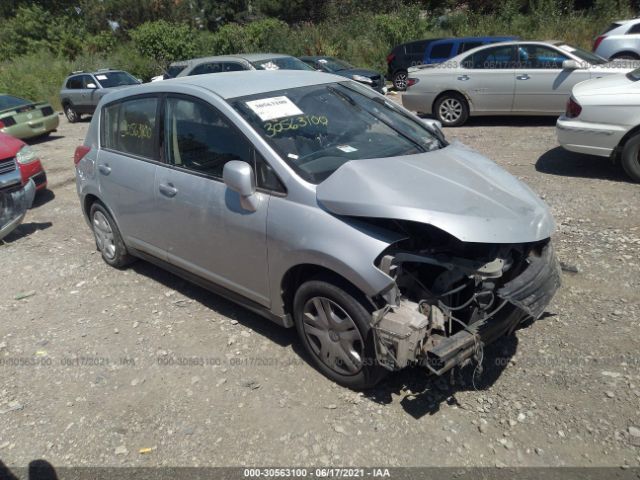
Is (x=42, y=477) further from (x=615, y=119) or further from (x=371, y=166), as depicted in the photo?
(x=615, y=119)

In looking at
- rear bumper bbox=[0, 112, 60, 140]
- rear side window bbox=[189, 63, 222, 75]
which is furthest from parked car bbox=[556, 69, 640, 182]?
rear bumper bbox=[0, 112, 60, 140]

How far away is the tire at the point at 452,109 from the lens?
34.8ft

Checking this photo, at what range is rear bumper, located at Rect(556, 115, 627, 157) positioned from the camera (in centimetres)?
641

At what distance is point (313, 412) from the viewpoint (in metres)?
3.20

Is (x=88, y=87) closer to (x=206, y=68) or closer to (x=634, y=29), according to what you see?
(x=206, y=68)

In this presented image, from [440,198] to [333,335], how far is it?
1.05 meters

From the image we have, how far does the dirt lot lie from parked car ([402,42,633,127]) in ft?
17.9

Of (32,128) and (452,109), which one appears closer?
(452,109)

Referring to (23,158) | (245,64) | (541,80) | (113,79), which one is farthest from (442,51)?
(23,158)

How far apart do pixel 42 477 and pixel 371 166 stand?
257cm

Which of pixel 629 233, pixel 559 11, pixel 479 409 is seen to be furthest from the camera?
pixel 559 11

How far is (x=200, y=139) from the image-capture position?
3830 millimetres

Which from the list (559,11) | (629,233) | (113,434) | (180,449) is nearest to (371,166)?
(180,449)

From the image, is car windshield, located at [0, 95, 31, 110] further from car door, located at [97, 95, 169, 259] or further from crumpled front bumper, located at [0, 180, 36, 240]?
car door, located at [97, 95, 169, 259]
